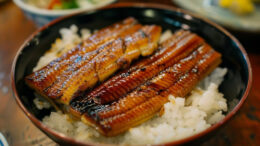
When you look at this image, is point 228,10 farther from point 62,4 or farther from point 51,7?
point 51,7

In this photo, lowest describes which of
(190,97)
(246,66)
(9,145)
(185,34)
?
(9,145)

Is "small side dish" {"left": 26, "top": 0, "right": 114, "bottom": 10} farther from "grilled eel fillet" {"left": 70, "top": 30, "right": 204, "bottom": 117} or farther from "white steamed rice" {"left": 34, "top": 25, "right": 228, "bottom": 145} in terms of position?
"white steamed rice" {"left": 34, "top": 25, "right": 228, "bottom": 145}

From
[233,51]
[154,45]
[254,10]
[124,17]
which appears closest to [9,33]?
[124,17]

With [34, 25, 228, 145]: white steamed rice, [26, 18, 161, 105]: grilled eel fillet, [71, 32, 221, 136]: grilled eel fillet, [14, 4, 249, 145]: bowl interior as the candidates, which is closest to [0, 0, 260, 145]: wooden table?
[34, 25, 228, 145]: white steamed rice

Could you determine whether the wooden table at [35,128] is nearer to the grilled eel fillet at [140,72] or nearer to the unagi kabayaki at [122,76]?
the unagi kabayaki at [122,76]

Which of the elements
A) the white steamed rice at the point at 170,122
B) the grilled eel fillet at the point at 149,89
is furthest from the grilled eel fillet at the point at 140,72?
the white steamed rice at the point at 170,122

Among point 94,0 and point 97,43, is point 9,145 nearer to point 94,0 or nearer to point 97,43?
point 97,43

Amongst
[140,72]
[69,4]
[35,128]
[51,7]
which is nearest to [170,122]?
[140,72]

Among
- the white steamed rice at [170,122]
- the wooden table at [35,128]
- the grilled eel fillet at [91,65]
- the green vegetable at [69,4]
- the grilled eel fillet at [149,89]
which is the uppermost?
the green vegetable at [69,4]
